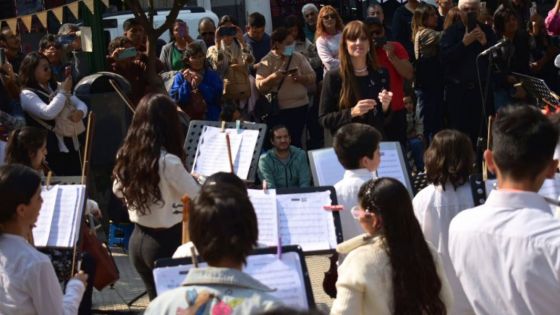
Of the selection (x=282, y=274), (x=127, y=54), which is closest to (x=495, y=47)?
(x=127, y=54)

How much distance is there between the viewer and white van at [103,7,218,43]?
15.2 metres

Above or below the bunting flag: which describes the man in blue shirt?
below

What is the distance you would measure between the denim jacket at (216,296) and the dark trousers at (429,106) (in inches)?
335

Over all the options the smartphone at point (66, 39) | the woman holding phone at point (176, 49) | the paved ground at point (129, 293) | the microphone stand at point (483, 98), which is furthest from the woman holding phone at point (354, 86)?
the smartphone at point (66, 39)

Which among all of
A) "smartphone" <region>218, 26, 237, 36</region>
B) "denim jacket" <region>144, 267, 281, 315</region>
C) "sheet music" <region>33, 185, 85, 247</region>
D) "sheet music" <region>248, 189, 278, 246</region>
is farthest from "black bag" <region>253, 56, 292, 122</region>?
"denim jacket" <region>144, 267, 281, 315</region>

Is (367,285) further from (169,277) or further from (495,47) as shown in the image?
(495,47)

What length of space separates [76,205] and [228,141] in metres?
1.25

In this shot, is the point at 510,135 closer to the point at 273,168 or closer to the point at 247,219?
the point at 247,219

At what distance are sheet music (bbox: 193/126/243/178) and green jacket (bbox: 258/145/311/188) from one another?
7.06 feet

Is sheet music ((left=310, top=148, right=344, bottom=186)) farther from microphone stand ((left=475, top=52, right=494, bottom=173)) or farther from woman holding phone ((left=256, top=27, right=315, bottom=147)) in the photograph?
woman holding phone ((left=256, top=27, right=315, bottom=147))

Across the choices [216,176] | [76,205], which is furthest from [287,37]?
[216,176]

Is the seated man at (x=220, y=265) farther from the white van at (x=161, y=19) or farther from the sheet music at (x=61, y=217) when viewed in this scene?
the white van at (x=161, y=19)

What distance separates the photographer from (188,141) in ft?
23.4

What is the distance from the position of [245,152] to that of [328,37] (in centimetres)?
414
